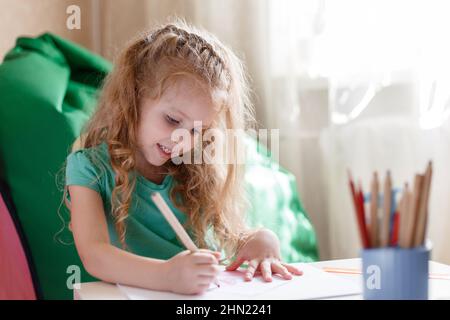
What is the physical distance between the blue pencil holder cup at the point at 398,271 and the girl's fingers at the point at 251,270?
0.18 metres

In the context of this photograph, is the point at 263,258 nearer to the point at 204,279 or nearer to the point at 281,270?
the point at 281,270

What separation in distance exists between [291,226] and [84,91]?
0.49 metres

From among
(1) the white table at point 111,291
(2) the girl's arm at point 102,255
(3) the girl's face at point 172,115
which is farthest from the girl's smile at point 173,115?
(1) the white table at point 111,291

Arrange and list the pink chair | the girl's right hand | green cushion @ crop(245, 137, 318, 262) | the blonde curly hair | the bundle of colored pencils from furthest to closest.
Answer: green cushion @ crop(245, 137, 318, 262)
the pink chair
the blonde curly hair
the girl's right hand
the bundle of colored pencils

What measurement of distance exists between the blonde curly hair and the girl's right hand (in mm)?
197

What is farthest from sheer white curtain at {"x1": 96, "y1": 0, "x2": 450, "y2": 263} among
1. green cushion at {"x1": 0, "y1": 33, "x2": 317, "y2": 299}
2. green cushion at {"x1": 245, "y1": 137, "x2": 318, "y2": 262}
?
green cushion at {"x1": 0, "y1": 33, "x2": 317, "y2": 299}

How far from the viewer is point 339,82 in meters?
1.30

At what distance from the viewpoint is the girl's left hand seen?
68cm

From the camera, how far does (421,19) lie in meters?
1.22

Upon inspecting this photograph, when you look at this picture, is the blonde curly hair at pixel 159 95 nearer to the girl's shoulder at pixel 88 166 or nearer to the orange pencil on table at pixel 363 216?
the girl's shoulder at pixel 88 166

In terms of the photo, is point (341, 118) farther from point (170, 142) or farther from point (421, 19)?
point (170, 142)

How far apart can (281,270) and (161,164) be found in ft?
0.78

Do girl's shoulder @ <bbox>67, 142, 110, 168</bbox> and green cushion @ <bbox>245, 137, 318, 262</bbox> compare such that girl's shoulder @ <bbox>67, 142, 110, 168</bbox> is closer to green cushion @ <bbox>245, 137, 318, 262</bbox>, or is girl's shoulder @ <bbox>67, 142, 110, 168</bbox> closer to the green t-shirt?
the green t-shirt

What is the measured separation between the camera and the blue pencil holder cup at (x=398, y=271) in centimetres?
48
